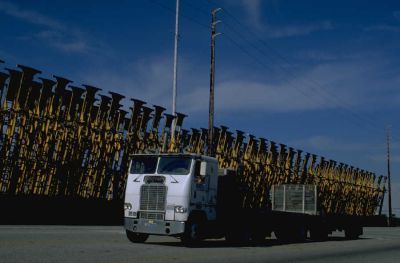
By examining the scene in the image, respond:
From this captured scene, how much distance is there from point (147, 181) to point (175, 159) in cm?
108

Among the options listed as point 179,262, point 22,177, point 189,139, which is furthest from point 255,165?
point 179,262

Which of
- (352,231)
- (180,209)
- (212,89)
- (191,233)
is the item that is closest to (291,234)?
(352,231)

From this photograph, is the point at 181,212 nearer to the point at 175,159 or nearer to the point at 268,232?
the point at 175,159

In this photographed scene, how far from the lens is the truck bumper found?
13.9m

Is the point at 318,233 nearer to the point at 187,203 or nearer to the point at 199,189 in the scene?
the point at 199,189

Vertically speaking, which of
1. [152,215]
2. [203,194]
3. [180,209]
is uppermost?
[203,194]

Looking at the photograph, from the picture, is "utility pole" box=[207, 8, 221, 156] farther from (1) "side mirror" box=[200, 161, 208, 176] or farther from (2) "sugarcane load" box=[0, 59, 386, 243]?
(1) "side mirror" box=[200, 161, 208, 176]

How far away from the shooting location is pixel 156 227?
46.2 ft

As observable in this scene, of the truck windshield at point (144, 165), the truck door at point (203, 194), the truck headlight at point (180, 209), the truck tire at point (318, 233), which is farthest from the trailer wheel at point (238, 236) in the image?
the truck tire at point (318, 233)

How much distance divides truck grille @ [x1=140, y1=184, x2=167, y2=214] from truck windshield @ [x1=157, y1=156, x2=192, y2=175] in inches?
20.8

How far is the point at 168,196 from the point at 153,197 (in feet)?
1.65

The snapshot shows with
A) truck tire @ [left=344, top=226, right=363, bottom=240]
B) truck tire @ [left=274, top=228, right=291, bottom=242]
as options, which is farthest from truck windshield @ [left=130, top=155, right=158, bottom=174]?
truck tire @ [left=344, top=226, right=363, bottom=240]

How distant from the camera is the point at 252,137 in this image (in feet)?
162

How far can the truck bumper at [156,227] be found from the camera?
13867 millimetres
